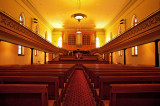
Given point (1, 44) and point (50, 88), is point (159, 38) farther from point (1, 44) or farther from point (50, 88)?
point (1, 44)

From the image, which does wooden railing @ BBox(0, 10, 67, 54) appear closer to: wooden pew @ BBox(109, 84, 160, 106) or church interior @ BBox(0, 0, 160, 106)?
church interior @ BBox(0, 0, 160, 106)

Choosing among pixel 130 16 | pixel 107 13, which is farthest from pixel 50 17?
pixel 130 16

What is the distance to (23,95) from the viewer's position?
3.87 ft

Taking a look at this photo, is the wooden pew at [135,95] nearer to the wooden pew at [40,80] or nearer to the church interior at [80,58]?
the church interior at [80,58]

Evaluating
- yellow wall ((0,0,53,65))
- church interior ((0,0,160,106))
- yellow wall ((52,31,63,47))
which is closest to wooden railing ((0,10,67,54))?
church interior ((0,0,160,106))

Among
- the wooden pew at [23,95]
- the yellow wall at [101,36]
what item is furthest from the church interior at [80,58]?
the yellow wall at [101,36]

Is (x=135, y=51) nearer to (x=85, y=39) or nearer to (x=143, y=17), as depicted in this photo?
(x=143, y=17)

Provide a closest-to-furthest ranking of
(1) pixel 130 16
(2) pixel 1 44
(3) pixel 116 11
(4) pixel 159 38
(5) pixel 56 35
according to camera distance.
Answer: (4) pixel 159 38 < (2) pixel 1 44 < (1) pixel 130 16 < (3) pixel 116 11 < (5) pixel 56 35

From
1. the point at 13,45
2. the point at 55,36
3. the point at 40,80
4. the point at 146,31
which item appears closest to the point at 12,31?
the point at 13,45

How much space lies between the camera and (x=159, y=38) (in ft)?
17.0

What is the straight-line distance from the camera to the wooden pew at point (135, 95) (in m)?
1.07

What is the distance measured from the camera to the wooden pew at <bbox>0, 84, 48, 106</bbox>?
107 centimetres

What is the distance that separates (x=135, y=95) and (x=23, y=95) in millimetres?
1181

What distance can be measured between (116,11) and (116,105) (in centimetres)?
1180
